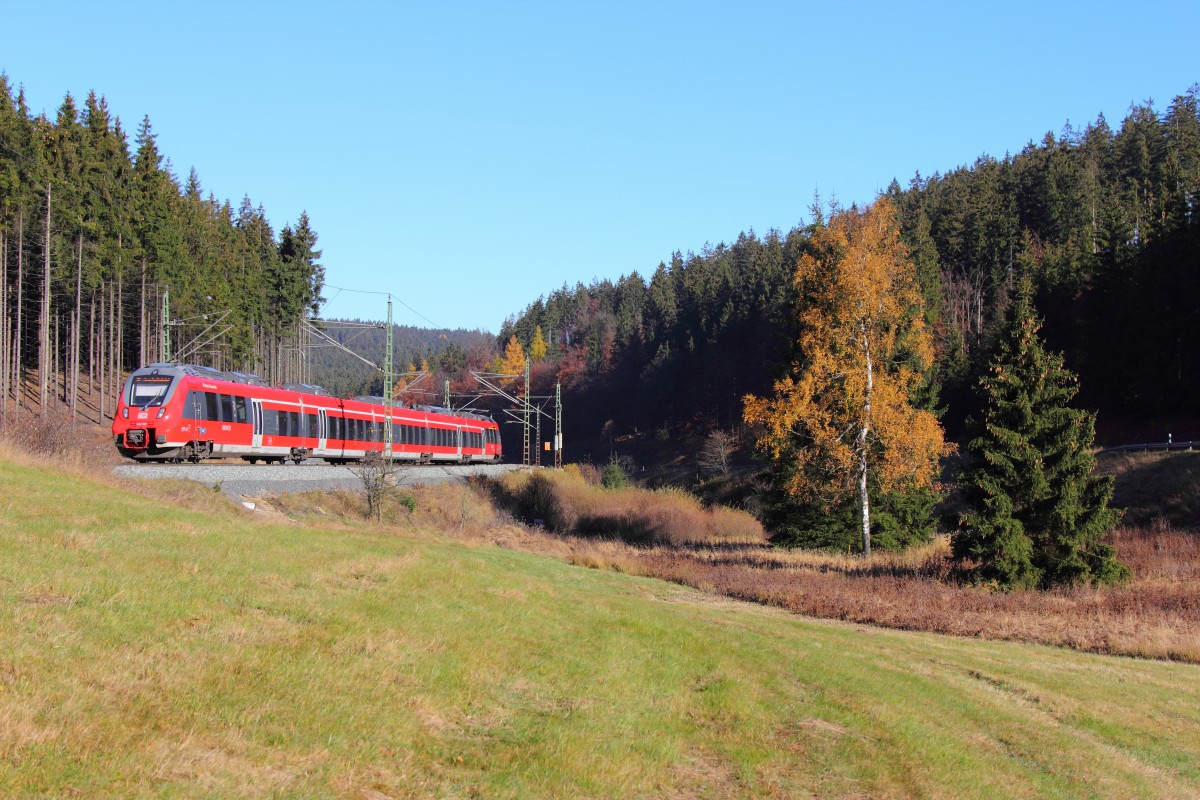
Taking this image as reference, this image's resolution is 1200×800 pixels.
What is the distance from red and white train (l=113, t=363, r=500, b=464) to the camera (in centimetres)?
3194

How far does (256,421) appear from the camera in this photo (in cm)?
3778

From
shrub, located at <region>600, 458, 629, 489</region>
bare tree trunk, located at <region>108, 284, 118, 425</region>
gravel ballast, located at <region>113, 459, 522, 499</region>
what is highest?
bare tree trunk, located at <region>108, 284, 118, 425</region>

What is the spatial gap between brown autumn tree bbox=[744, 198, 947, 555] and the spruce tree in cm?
562

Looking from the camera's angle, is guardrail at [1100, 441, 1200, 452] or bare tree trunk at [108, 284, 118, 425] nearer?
guardrail at [1100, 441, 1200, 452]

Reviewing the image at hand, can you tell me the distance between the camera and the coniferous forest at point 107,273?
54312 mm

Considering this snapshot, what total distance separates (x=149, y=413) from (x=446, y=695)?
1080 inches

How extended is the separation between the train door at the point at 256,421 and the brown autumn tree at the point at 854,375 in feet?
65.7

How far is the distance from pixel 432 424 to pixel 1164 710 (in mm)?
48920

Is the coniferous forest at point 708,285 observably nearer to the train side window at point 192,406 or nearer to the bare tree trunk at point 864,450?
the bare tree trunk at point 864,450

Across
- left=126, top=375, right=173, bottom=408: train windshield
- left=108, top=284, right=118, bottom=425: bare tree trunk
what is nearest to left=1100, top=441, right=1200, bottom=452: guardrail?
left=126, top=375, right=173, bottom=408: train windshield

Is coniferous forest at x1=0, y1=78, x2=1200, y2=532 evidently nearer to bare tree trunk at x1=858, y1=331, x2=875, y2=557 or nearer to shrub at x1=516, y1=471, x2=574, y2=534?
bare tree trunk at x1=858, y1=331, x2=875, y2=557

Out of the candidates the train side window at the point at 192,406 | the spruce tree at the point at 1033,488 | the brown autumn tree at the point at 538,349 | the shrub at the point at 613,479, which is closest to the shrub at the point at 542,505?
the shrub at the point at 613,479

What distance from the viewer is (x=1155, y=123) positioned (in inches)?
Answer: 4008

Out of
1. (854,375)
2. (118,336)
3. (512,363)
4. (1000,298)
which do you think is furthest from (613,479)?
(512,363)
